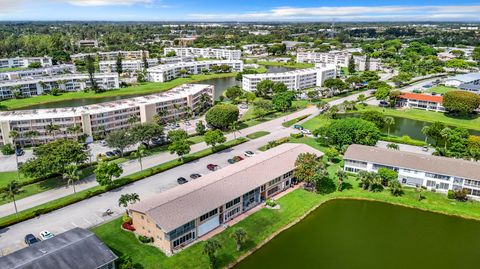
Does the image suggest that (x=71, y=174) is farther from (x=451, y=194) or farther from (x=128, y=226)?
(x=451, y=194)

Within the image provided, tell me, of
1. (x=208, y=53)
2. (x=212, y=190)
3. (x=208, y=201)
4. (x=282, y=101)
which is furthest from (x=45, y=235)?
(x=208, y=53)

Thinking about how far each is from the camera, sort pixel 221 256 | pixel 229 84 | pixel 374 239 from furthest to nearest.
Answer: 1. pixel 229 84
2. pixel 374 239
3. pixel 221 256

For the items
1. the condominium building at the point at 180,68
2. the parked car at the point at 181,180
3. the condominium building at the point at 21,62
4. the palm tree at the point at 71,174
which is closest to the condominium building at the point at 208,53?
the condominium building at the point at 180,68

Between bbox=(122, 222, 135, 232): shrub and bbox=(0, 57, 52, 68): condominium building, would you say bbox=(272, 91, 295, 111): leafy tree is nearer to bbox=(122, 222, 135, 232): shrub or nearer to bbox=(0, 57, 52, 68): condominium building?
bbox=(122, 222, 135, 232): shrub

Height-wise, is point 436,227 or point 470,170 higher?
point 470,170

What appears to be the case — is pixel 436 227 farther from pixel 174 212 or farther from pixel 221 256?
pixel 174 212

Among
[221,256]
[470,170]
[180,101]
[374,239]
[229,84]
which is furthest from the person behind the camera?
[229,84]

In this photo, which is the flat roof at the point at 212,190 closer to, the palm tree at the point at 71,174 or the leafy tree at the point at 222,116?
the palm tree at the point at 71,174

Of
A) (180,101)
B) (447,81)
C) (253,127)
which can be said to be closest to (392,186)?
(253,127)
